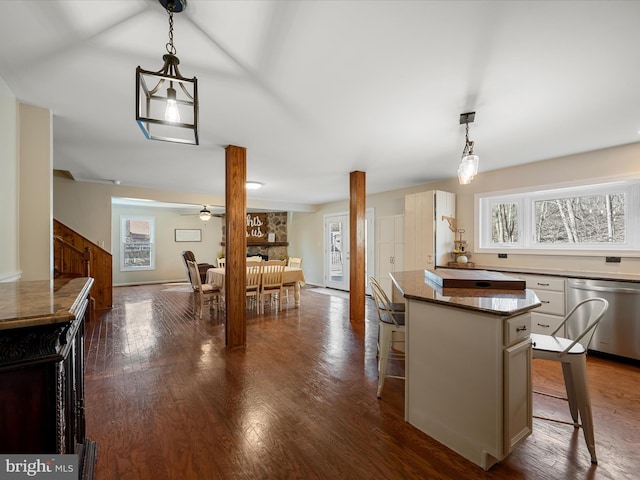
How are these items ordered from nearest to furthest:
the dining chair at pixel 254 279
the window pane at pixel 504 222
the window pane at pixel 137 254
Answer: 1. the window pane at pixel 504 222
2. the dining chair at pixel 254 279
3. the window pane at pixel 137 254

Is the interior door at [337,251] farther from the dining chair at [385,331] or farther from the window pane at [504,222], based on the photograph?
the dining chair at [385,331]

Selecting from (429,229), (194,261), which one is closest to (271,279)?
(194,261)

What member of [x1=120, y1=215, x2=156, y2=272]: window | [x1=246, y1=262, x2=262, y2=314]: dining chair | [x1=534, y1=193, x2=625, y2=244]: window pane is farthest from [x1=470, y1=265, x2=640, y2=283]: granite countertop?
[x1=120, y1=215, x2=156, y2=272]: window

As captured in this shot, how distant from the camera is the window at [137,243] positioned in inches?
321

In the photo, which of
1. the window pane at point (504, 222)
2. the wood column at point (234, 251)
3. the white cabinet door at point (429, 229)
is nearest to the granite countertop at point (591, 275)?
the window pane at point (504, 222)

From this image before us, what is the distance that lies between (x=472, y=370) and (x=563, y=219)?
345cm

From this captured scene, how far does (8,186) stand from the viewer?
2.07 m

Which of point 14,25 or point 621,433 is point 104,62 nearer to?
point 14,25

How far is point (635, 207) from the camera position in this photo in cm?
328

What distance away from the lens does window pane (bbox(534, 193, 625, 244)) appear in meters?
3.45

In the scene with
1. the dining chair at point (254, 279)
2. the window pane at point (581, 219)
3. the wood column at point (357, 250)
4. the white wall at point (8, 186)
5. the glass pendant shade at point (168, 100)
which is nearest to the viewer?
the glass pendant shade at point (168, 100)

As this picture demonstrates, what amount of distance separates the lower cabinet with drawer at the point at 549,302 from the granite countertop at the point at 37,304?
401 cm

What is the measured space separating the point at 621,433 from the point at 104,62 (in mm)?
3956

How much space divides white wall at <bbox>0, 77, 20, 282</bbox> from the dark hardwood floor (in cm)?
113
